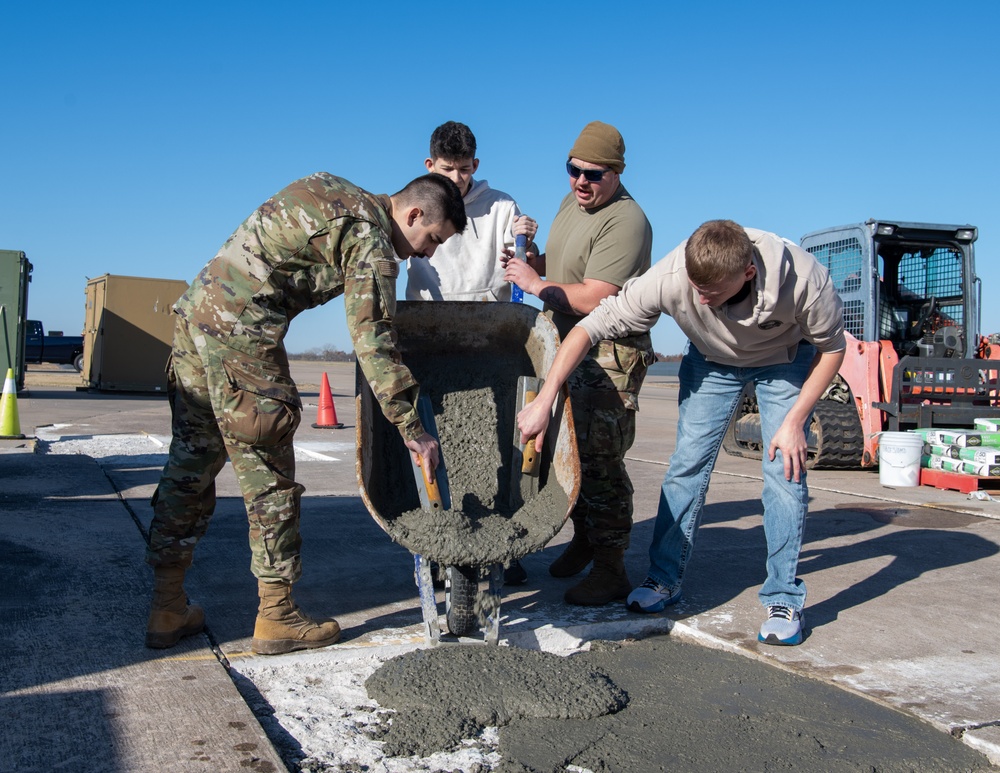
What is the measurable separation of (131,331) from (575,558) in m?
16.6

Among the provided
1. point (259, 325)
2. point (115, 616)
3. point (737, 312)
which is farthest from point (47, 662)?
point (737, 312)

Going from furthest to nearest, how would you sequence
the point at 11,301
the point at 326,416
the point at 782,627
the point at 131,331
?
the point at 131,331 < the point at 11,301 < the point at 326,416 < the point at 782,627

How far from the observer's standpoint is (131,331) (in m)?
18.9

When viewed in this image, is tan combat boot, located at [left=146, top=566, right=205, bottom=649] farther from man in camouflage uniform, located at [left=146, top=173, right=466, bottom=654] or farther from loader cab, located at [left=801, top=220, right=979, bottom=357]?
loader cab, located at [left=801, top=220, right=979, bottom=357]

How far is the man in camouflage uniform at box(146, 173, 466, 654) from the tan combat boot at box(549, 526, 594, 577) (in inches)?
56.2

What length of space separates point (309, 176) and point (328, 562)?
2095 mm

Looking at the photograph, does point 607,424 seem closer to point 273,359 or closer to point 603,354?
point 603,354

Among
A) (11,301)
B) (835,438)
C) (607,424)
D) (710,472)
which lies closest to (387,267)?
(607,424)

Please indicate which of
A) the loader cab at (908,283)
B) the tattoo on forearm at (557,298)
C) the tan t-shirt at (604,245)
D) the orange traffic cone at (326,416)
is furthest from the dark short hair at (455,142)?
the orange traffic cone at (326,416)

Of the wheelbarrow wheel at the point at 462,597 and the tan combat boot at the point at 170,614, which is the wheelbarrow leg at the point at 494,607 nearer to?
the wheelbarrow wheel at the point at 462,597

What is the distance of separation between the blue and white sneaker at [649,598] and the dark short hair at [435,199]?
1676 mm

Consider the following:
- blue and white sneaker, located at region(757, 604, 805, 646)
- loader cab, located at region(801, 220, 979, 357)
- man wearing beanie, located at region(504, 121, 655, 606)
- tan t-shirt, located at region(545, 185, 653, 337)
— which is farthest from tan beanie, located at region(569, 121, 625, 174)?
loader cab, located at region(801, 220, 979, 357)

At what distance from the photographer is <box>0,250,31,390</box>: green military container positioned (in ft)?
51.2

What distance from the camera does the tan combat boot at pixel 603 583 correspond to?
3.91m
